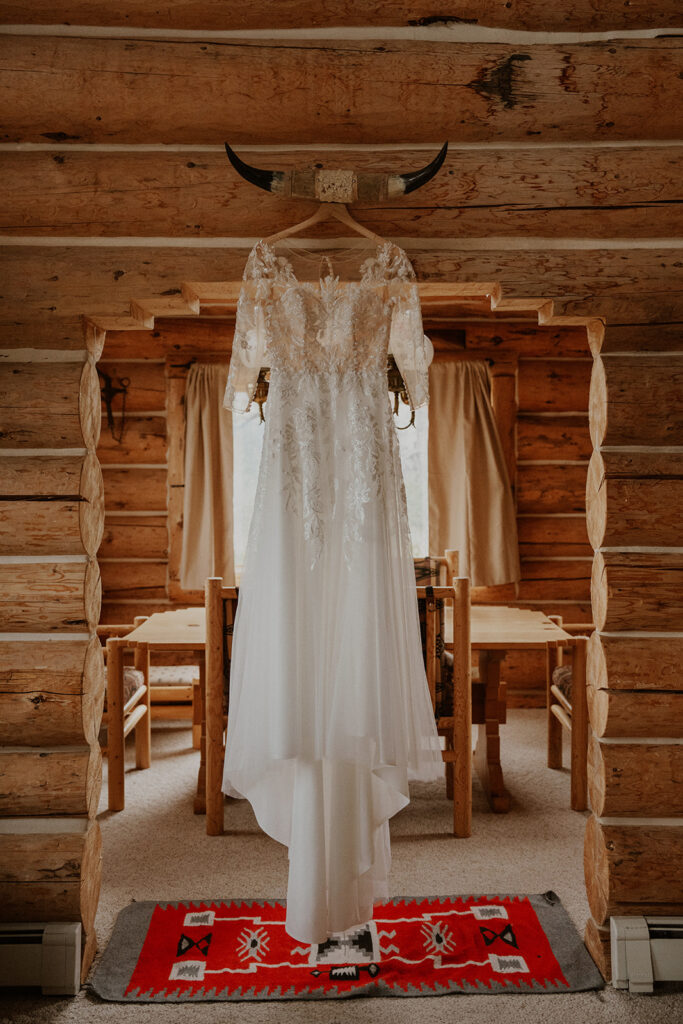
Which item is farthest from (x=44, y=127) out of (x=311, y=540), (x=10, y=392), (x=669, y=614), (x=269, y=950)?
(x=269, y=950)

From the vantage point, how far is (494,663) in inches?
145

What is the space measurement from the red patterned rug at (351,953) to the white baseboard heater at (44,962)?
0.10 metres

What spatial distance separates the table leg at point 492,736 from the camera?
3633mm

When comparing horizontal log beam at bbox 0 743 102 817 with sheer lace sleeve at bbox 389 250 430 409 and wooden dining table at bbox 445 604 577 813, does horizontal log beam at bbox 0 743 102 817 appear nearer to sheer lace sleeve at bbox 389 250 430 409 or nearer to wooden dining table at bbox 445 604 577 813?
sheer lace sleeve at bbox 389 250 430 409

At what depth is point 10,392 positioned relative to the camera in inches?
93.7

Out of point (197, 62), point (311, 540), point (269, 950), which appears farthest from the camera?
point (269, 950)

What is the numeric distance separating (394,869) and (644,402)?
6.39 ft

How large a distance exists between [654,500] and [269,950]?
1.83 m

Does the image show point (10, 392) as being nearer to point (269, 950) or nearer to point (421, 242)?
point (421, 242)

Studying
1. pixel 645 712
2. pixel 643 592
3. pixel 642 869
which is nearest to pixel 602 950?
pixel 642 869

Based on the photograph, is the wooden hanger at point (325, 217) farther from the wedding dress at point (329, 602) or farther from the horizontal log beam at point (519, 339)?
the horizontal log beam at point (519, 339)

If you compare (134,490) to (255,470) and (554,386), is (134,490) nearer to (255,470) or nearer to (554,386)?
(255,470)

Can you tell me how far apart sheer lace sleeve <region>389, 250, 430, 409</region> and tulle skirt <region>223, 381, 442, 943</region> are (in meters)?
0.16

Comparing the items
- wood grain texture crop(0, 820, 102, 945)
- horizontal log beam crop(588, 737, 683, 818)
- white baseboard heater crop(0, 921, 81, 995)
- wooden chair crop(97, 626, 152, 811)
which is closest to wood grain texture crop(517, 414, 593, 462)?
wooden chair crop(97, 626, 152, 811)
